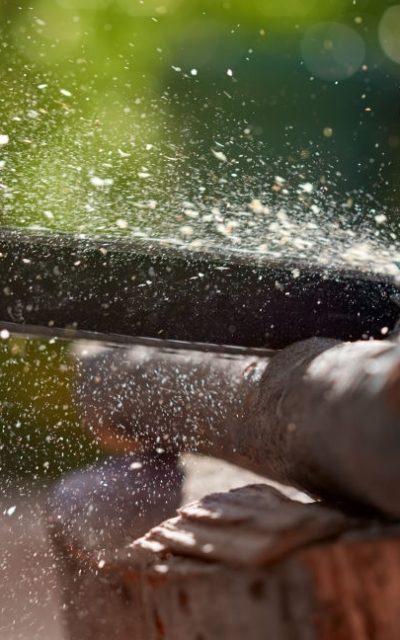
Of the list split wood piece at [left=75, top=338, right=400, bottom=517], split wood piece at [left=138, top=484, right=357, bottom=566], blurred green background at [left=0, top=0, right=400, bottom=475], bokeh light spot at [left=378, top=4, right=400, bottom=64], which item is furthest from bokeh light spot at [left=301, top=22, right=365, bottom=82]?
split wood piece at [left=138, top=484, right=357, bottom=566]

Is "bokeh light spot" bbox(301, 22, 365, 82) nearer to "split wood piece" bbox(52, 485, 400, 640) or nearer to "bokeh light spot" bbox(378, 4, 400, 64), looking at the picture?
"bokeh light spot" bbox(378, 4, 400, 64)

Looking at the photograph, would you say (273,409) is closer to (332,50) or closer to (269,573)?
(269,573)

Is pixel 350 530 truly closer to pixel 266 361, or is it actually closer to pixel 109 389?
pixel 266 361

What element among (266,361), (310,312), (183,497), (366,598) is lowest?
(183,497)

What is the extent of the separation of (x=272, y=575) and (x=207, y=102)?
19.0 feet

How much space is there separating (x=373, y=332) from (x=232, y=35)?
4530 millimetres

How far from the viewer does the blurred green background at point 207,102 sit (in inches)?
222

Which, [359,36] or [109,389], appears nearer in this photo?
[109,389]

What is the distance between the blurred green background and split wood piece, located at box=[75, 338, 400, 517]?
8.08ft

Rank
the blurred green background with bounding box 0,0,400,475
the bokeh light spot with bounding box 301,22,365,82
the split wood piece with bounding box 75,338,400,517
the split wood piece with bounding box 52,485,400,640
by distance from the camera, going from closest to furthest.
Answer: the split wood piece with bounding box 52,485,400,640
the split wood piece with bounding box 75,338,400,517
the blurred green background with bounding box 0,0,400,475
the bokeh light spot with bounding box 301,22,365,82

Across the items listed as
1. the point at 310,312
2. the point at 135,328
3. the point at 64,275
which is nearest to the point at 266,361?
the point at 310,312

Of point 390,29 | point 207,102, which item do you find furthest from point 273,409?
point 390,29

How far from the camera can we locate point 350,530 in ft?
3.32

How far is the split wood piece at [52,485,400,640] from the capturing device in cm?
94
